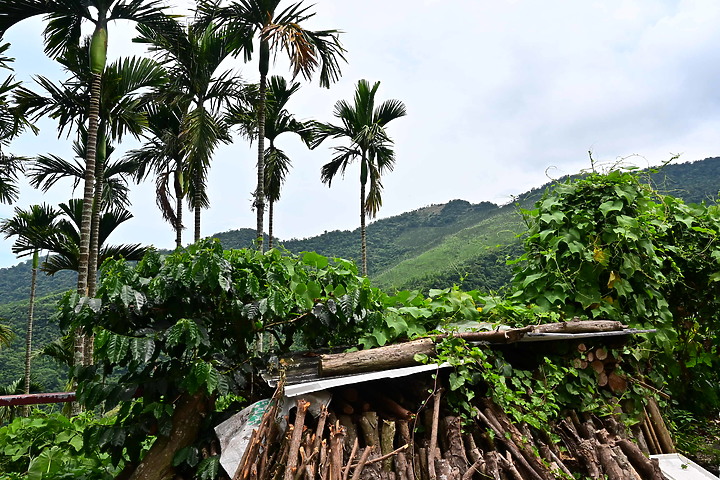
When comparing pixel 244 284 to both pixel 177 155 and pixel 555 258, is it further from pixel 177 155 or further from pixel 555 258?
pixel 177 155

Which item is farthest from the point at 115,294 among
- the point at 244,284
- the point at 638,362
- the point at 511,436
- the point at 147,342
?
the point at 638,362

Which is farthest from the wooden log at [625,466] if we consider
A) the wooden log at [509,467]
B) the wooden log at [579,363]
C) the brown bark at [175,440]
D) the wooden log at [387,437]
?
the brown bark at [175,440]

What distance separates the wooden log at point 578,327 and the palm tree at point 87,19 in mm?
6819

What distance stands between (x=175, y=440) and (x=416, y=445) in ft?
A: 5.13

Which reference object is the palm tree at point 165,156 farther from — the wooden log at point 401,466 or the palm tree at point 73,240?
the wooden log at point 401,466

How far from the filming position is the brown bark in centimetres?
293

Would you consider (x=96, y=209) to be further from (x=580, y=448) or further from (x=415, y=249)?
(x=415, y=249)

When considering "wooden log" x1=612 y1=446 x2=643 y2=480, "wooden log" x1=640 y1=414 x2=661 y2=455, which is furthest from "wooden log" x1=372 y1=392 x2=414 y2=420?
"wooden log" x1=640 y1=414 x2=661 y2=455

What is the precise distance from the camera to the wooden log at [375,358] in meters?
2.94

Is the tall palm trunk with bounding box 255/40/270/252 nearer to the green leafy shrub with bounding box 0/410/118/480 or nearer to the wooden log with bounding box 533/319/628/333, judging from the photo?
the green leafy shrub with bounding box 0/410/118/480

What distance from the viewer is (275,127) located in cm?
1320

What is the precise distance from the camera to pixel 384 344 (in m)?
3.38

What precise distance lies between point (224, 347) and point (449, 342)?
1601 millimetres

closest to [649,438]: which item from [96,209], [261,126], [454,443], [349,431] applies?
[454,443]
